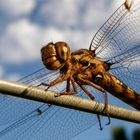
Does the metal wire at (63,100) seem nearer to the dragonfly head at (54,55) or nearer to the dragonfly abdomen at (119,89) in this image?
the dragonfly head at (54,55)

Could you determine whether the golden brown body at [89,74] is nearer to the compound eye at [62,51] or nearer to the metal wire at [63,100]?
the compound eye at [62,51]

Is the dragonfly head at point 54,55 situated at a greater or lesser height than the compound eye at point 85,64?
greater

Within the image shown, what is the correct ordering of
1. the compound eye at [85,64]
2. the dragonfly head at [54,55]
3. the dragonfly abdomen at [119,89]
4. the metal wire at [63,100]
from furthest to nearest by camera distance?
the dragonfly abdomen at [119,89]
the compound eye at [85,64]
the dragonfly head at [54,55]
the metal wire at [63,100]

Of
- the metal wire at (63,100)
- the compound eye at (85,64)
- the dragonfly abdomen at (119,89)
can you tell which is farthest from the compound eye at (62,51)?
the metal wire at (63,100)

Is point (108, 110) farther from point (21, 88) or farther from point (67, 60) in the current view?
point (67, 60)

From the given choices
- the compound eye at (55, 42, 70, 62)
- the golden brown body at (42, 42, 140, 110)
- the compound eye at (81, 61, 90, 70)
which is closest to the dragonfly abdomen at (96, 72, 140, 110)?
the golden brown body at (42, 42, 140, 110)

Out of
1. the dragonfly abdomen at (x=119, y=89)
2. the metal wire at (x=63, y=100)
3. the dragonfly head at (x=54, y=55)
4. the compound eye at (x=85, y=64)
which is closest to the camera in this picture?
the metal wire at (x=63, y=100)

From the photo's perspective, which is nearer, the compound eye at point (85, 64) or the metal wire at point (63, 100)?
the metal wire at point (63, 100)

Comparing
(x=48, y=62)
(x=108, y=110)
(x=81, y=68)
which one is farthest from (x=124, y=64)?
(x=108, y=110)

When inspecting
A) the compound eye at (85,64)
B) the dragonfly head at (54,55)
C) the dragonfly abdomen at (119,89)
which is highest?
the dragonfly head at (54,55)
